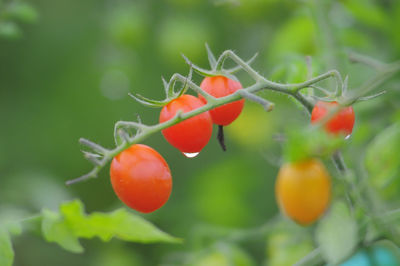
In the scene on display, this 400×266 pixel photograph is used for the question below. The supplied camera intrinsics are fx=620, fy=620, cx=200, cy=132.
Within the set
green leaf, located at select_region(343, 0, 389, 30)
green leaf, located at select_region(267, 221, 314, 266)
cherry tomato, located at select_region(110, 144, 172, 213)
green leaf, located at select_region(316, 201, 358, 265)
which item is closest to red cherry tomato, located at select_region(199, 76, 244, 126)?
cherry tomato, located at select_region(110, 144, 172, 213)

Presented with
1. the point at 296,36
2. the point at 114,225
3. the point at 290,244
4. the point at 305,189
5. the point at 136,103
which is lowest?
the point at 290,244

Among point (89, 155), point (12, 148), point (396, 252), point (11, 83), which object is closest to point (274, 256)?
point (396, 252)

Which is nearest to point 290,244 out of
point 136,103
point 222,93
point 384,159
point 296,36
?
point 384,159

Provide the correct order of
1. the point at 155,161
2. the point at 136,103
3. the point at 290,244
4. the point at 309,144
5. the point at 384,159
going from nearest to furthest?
the point at 309,144, the point at 155,161, the point at 384,159, the point at 290,244, the point at 136,103

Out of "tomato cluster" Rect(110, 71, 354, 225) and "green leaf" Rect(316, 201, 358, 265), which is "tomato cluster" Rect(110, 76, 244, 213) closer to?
"tomato cluster" Rect(110, 71, 354, 225)

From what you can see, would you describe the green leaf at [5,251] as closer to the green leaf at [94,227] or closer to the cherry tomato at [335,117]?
the green leaf at [94,227]

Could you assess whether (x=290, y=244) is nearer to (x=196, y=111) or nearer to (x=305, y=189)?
(x=196, y=111)
